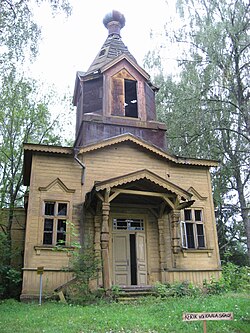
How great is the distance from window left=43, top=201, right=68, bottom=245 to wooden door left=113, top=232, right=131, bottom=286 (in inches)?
77.6

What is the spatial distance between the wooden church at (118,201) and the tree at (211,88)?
416 cm

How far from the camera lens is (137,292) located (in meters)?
11.4

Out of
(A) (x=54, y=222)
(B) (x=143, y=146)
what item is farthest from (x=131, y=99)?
(A) (x=54, y=222)

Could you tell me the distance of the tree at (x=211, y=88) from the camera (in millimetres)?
18500

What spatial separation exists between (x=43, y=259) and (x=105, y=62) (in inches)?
369

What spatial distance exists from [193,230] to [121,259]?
301 centimetres

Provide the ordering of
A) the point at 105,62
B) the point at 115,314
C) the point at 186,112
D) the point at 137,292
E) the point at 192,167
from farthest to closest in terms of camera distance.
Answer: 1. the point at 186,112
2. the point at 105,62
3. the point at 192,167
4. the point at 137,292
5. the point at 115,314

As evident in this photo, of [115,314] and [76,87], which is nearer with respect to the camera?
[115,314]

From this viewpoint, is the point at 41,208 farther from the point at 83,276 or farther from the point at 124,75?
the point at 124,75

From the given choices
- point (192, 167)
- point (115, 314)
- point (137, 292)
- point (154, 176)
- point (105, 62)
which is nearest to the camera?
point (115, 314)

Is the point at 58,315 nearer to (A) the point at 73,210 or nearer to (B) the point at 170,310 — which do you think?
(B) the point at 170,310

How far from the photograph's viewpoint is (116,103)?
15.6 m

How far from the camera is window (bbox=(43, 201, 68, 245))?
41.1 ft

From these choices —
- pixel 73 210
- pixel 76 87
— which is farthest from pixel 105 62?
pixel 73 210
